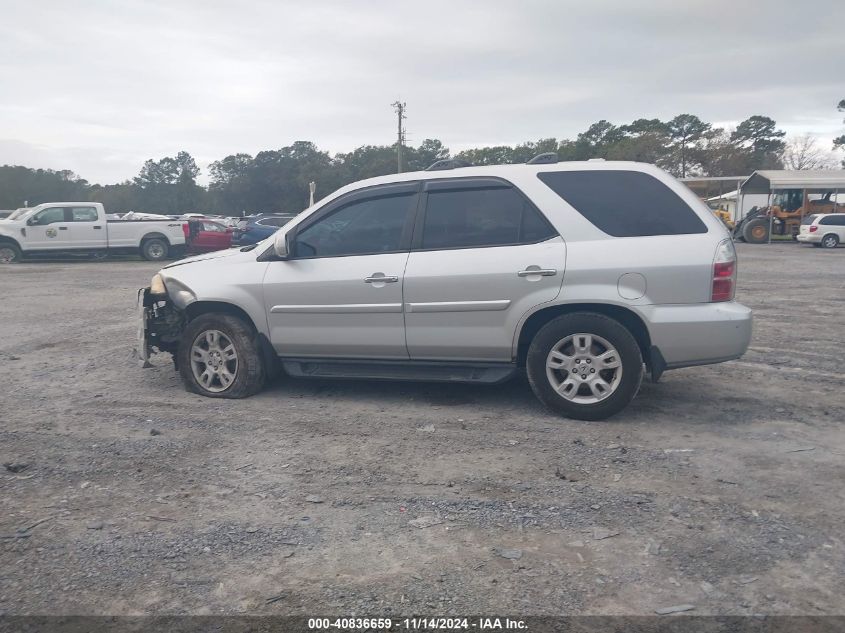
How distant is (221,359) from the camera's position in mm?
6184

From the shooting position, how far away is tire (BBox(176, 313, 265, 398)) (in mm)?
6098

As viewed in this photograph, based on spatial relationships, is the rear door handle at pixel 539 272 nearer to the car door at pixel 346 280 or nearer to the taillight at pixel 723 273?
the car door at pixel 346 280

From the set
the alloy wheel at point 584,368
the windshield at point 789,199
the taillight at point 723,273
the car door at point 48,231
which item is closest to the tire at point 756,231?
the windshield at point 789,199

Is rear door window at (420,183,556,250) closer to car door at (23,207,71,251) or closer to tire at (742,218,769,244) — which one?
car door at (23,207,71,251)

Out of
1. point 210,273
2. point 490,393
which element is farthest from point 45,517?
point 490,393

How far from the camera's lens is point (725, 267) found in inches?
201

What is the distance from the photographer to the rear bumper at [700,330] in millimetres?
5105

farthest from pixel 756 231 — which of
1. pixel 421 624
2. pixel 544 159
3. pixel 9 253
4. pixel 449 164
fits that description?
pixel 421 624

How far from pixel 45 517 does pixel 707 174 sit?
201 feet

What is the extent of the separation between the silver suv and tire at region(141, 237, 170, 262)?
60.6 ft

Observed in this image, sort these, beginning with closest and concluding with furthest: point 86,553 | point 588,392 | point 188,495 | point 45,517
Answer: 1. point 86,553
2. point 45,517
3. point 188,495
4. point 588,392

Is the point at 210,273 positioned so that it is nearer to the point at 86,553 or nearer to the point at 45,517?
the point at 45,517

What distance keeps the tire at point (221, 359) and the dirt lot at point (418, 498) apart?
0.16m

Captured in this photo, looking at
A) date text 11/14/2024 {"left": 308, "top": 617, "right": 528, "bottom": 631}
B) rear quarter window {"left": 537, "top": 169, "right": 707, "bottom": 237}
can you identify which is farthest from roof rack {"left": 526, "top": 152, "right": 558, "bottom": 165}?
date text 11/14/2024 {"left": 308, "top": 617, "right": 528, "bottom": 631}
